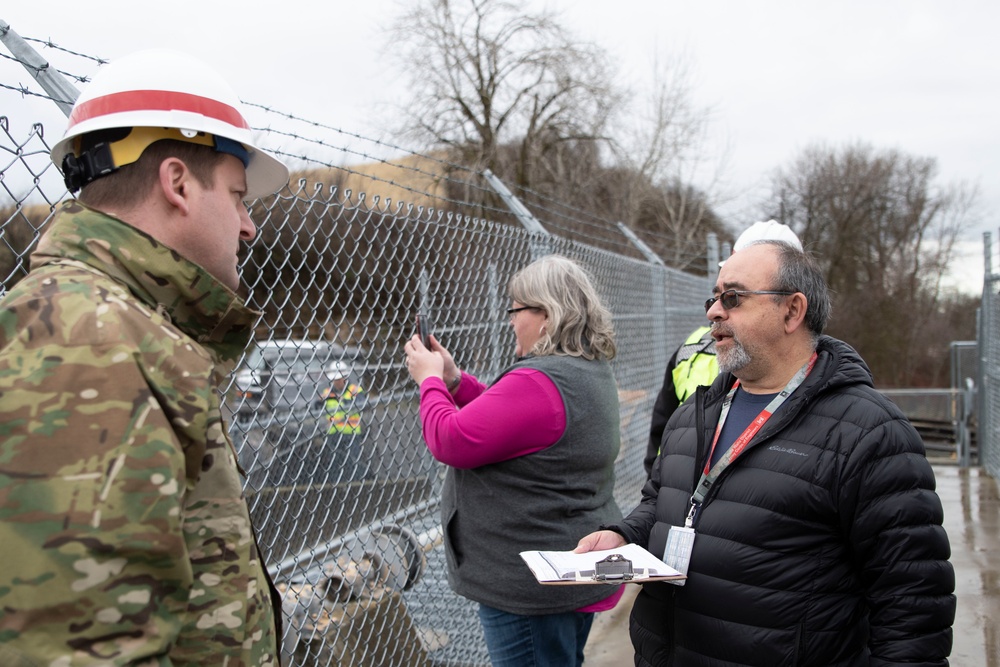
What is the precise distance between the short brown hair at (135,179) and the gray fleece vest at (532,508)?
1569 mm

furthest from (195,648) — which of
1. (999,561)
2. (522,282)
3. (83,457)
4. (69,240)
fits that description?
(999,561)

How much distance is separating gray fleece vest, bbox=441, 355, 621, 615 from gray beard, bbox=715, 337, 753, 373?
0.58m

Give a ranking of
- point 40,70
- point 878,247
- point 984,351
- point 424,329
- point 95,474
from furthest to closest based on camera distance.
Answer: point 878,247 → point 984,351 → point 424,329 → point 40,70 → point 95,474

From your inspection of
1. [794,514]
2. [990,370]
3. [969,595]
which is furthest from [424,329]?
[990,370]

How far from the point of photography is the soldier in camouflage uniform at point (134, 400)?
1007mm

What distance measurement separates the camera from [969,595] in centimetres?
575

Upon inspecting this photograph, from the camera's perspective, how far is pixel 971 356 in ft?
66.9

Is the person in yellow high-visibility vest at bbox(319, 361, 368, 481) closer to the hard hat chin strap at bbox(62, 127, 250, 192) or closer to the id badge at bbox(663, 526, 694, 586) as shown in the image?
the id badge at bbox(663, 526, 694, 586)

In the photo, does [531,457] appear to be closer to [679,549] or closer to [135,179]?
[679,549]

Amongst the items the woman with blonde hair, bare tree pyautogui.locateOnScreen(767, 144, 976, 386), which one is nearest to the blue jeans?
the woman with blonde hair

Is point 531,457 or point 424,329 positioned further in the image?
point 424,329

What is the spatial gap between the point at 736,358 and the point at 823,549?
1.86ft

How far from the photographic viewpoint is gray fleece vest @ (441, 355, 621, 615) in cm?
271

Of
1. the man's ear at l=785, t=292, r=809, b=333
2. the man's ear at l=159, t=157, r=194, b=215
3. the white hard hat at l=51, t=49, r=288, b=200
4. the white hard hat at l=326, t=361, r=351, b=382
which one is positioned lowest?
the white hard hat at l=326, t=361, r=351, b=382
